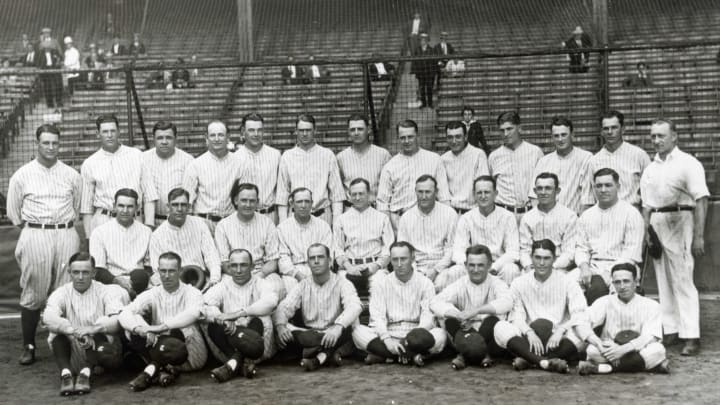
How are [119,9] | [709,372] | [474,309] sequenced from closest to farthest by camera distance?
[709,372] < [474,309] < [119,9]

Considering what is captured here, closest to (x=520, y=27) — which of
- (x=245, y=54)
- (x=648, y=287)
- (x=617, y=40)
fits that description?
(x=617, y=40)

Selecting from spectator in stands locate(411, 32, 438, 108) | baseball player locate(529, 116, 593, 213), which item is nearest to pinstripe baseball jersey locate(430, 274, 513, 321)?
baseball player locate(529, 116, 593, 213)

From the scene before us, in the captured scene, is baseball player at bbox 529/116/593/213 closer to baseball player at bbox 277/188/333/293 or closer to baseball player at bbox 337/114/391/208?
baseball player at bbox 337/114/391/208

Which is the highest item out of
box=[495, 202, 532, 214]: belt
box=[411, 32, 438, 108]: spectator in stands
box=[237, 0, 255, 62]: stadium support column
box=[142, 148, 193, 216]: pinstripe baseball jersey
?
box=[237, 0, 255, 62]: stadium support column

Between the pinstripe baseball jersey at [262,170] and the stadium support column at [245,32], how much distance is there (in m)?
9.05

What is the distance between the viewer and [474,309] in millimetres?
6957

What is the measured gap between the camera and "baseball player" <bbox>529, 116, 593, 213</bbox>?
7992mm

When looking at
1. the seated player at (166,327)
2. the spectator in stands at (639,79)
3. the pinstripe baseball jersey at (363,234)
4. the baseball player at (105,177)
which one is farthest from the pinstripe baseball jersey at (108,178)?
the spectator in stands at (639,79)

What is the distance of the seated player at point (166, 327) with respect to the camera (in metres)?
6.51

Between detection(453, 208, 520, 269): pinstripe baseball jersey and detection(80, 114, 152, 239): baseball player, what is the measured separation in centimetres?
295

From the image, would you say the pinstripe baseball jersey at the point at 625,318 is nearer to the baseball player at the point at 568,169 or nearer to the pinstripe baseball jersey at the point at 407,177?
the baseball player at the point at 568,169

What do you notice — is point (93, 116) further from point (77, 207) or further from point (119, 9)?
point (119, 9)

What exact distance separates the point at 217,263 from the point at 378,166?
6.51 feet

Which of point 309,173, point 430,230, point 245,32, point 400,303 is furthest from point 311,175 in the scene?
point 245,32
